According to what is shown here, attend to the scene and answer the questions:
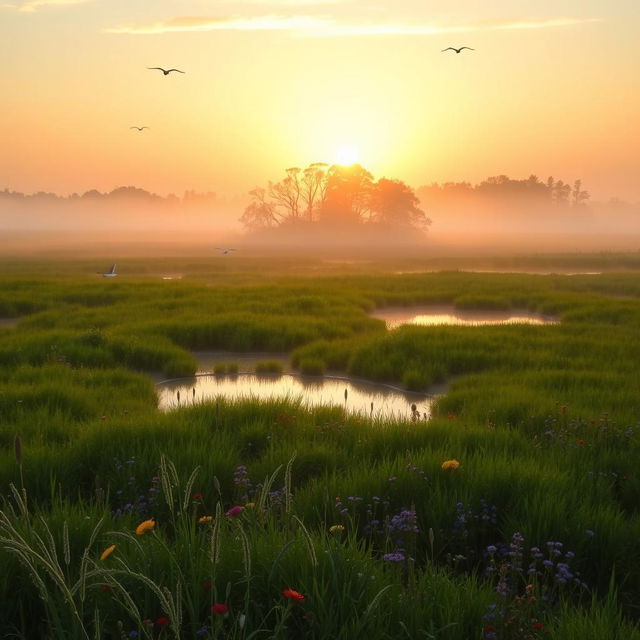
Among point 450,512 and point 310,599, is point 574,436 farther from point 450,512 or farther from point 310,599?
point 310,599

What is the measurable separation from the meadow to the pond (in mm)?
4643

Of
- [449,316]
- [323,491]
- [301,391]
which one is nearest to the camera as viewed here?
[323,491]

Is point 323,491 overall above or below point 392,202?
below

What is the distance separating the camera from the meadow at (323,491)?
10.2ft

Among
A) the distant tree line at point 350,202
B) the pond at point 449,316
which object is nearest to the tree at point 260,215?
the distant tree line at point 350,202

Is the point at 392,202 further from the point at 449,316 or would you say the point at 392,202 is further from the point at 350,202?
the point at 449,316

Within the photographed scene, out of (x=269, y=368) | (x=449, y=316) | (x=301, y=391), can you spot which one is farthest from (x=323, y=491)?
(x=449, y=316)

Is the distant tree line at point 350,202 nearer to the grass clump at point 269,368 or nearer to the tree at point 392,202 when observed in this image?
the tree at point 392,202

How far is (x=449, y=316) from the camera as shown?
22703 mm

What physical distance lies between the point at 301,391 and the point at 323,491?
6498mm

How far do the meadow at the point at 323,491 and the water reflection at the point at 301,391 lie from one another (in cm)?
48

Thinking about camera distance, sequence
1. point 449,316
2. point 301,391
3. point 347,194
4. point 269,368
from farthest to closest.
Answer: point 347,194 → point 449,316 → point 269,368 → point 301,391

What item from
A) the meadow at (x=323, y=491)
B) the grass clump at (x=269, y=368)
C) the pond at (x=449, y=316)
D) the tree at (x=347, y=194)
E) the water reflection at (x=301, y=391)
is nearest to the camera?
the meadow at (x=323, y=491)

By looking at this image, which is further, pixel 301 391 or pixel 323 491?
pixel 301 391
